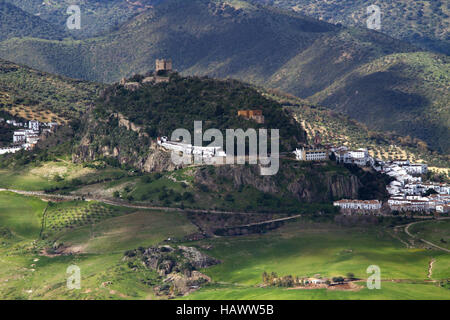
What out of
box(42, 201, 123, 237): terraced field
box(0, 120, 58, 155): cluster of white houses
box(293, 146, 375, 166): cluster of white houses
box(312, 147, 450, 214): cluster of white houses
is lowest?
box(42, 201, 123, 237): terraced field

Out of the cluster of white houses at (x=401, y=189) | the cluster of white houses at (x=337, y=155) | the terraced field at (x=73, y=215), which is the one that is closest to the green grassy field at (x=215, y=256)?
the terraced field at (x=73, y=215)

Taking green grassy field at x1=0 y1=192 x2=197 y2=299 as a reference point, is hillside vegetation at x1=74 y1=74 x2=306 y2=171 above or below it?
above

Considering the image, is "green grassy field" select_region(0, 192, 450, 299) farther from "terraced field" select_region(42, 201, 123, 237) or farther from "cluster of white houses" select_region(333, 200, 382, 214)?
"cluster of white houses" select_region(333, 200, 382, 214)

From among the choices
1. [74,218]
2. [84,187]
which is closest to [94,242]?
[74,218]

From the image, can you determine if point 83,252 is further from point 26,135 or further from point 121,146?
point 26,135

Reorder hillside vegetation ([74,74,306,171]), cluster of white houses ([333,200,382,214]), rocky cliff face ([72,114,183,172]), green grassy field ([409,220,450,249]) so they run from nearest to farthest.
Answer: green grassy field ([409,220,450,249]) < cluster of white houses ([333,200,382,214]) < rocky cliff face ([72,114,183,172]) < hillside vegetation ([74,74,306,171])

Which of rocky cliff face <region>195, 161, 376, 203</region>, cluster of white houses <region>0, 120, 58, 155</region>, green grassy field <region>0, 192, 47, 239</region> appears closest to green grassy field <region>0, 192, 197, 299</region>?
green grassy field <region>0, 192, 47, 239</region>

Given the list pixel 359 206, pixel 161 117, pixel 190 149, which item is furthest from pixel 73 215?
pixel 359 206

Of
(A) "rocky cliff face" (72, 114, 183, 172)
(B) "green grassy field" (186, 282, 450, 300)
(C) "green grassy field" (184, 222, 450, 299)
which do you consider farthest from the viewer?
(A) "rocky cliff face" (72, 114, 183, 172)

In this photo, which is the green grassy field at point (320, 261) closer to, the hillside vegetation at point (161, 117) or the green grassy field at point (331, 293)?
the green grassy field at point (331, 293)
